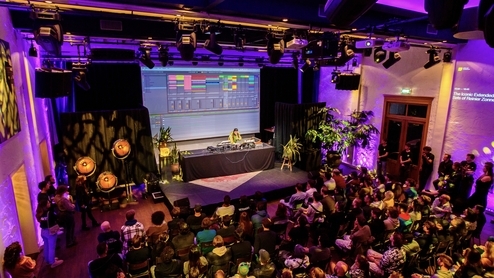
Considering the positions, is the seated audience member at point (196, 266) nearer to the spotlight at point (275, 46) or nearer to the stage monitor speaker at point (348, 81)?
the spotlight at point (275, 46)

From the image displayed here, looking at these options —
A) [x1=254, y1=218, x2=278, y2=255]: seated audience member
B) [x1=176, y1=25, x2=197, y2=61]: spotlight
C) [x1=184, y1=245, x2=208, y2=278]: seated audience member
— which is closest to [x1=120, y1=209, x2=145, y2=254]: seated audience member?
[x1=184, y1=245, x2=208, y2=278]: seated audience member

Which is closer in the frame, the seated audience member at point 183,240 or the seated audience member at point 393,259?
the seated audience member at point 393,259

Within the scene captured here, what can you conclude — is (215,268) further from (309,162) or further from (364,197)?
(309,162)

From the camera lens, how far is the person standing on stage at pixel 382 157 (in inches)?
357

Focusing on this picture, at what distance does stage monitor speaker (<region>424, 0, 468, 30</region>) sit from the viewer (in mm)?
1975

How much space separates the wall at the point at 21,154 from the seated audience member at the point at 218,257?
261 cm

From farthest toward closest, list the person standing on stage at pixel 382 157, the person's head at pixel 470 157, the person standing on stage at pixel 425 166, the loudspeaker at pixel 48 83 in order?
1. the person standing on stage at pixel 382 157
2. the person standing on stage at pixel 425 166
3. the person's head at pixel 470 157
4. the loudspeaker at pixel 48 83

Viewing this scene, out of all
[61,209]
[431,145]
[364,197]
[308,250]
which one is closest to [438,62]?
[431,145]

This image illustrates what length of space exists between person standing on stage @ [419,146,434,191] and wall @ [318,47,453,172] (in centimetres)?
31

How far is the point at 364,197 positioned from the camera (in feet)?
19.3

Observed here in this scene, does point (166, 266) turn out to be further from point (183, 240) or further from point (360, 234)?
point (360, 234)

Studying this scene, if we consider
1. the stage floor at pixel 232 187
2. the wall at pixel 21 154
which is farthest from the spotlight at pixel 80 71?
the stage floor at pixel 232 187

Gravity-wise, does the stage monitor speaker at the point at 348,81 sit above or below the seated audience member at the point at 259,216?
above

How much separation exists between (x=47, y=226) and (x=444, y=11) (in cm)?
607
